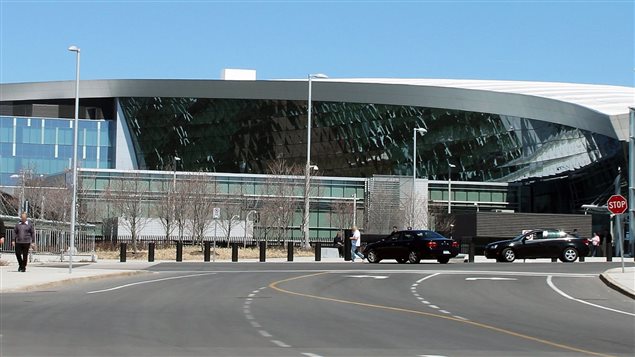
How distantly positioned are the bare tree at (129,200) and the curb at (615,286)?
40.1 metres

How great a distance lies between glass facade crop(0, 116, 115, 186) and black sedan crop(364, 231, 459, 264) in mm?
71722

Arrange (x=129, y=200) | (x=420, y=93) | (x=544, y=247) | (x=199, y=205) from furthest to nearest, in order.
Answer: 1. (x=420, y=93)
2. (x=129, y=200)
3. (x=199, y=205)
4. (x=544, y=247)

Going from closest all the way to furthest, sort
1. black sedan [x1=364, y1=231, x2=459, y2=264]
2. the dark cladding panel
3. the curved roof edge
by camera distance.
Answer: black sedan [x1=364, y1=231, x2=459, y2=264] → the dark cladding panel → the curved roof edge

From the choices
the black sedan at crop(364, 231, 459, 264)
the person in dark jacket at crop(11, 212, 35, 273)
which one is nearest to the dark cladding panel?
the black sedan at crop(364, 231, 459, 264)

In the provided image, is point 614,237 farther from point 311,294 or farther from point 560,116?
point 311,294

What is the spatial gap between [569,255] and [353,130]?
54.1 meters

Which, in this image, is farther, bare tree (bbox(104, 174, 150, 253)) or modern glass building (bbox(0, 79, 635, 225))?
modern glass building (bbox(0, 79, 635, 225))

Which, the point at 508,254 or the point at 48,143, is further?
the point at 48,143

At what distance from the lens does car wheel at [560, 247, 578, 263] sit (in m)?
45.5

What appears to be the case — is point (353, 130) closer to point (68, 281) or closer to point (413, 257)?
point (413, 257)

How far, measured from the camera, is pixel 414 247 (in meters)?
42.6

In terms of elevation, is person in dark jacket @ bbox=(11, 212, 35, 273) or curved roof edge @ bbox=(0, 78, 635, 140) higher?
curved roof edge @ bbox=(0, 78, 635, 140)

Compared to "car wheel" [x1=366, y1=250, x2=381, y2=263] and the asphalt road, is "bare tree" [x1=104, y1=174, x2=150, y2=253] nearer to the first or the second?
"car wheel" [x1=366, y1=250, x2=381, y2=263]

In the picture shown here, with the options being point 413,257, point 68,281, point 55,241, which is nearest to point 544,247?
point 413,257
